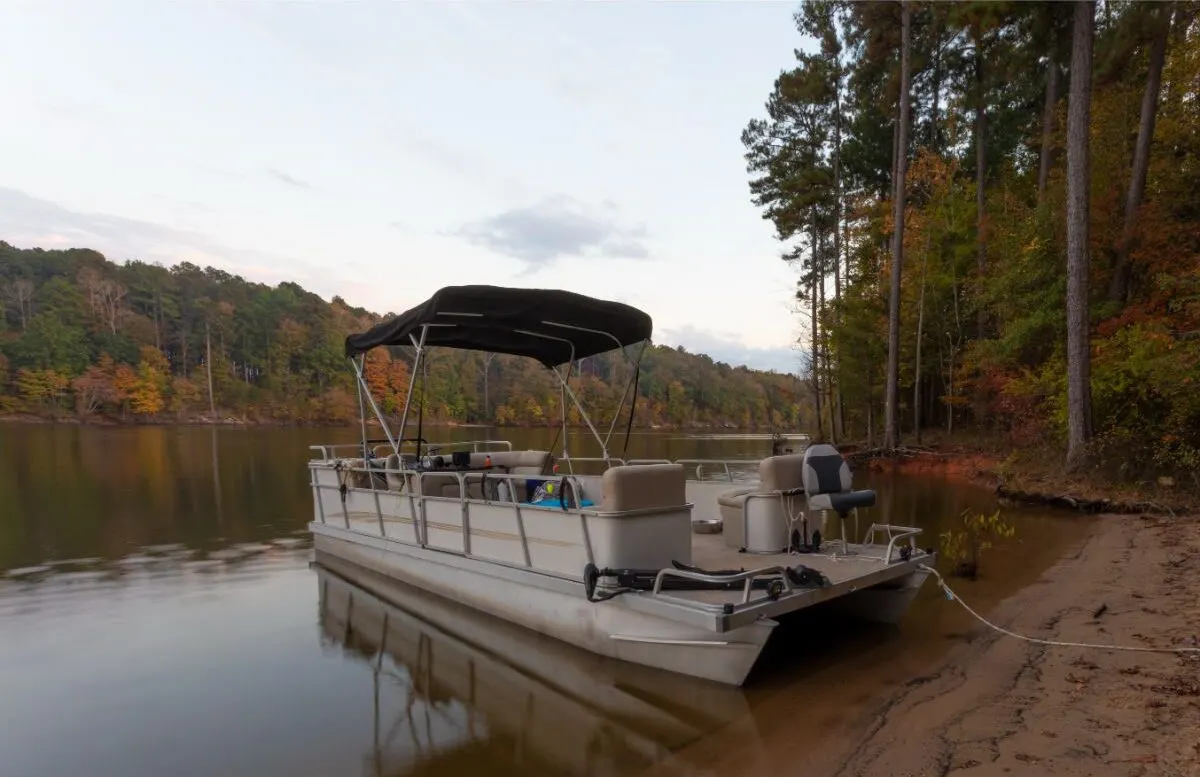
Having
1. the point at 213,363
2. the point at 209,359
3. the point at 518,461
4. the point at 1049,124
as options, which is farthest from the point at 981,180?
the point at 213,363

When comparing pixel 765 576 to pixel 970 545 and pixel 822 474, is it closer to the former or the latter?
pixel 822 474

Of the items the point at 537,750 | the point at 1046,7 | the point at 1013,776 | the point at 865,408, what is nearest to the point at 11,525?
the point at 537,750

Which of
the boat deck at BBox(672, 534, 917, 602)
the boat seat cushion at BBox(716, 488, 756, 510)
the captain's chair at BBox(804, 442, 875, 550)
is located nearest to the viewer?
the boat deck at BBox(672, 534, 917, 602)

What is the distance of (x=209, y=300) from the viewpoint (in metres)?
77.8

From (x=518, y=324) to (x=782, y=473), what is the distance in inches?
129

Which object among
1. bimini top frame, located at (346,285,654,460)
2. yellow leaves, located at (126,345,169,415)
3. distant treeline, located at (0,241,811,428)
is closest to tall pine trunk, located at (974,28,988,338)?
bimini top frame, located at (346,285,654,460)

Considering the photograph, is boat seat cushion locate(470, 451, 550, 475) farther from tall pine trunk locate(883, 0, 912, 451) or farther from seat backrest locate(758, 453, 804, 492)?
tall pine trunk locate(883, 0, 912, 451)

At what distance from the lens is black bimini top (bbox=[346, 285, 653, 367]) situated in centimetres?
631

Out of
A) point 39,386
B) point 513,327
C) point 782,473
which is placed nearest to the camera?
point 782,473

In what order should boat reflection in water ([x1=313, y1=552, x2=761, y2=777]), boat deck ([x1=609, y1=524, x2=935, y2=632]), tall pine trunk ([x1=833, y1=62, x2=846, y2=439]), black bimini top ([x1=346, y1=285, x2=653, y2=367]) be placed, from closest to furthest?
1. boat reflection in water ([x1=313, y1=552, x2=761, y2=777])
2. boat deck ([x1=609, y1=524, x2=935, y2=632])
3. black bimini top ([x1=346, y1=285, x2=653, y2=367])
4. tall pine trunk ([x1=833, y1=62, x2=846, y2=439])

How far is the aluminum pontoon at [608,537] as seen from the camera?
4582mm

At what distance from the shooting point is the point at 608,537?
4855mm

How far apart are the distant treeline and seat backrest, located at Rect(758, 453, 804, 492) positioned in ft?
164

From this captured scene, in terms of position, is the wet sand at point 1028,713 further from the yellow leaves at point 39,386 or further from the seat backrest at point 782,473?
the yellow leaves at point 39,386
